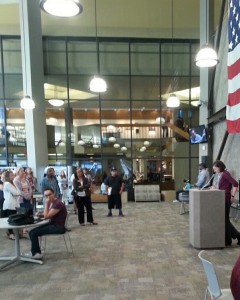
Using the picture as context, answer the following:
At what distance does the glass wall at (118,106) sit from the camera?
446 inches

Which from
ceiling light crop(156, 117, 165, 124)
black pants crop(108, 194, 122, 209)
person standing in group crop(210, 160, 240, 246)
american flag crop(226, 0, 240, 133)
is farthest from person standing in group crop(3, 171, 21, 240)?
ceiling light crop(156, 117, 165, 124)

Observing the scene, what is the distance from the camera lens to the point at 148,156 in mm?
11398

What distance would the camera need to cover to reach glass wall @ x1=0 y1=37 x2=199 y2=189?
1133cm

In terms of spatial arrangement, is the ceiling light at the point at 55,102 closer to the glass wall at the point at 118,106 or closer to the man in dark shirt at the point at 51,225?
the glass wall at the point at 118,106

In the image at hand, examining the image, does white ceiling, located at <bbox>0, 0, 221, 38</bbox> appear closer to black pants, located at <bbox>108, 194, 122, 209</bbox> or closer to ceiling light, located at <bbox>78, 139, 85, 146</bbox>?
ceiling light, located at <bbox>78, 139, 85, 146</bbox>

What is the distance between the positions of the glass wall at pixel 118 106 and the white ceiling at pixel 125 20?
0.38 meters

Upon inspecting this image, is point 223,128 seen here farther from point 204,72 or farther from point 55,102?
point 55,102

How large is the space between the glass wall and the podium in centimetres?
669

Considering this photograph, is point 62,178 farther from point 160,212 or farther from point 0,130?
point 0,130

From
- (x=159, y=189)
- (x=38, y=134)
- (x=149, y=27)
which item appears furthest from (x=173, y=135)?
(x=38, y=134)

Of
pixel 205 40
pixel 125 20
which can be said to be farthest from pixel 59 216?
pixel 125 20

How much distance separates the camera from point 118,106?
1155 centimetres

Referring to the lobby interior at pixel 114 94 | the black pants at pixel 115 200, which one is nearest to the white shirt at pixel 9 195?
the black pants at pixel 115 200

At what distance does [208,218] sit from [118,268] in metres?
1.80
